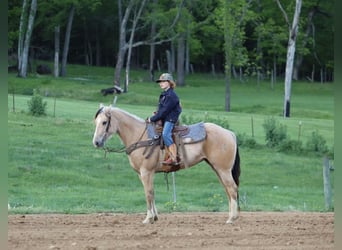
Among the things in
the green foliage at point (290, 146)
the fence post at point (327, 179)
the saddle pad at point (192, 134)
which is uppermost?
the saddle pad at point (192, 134)

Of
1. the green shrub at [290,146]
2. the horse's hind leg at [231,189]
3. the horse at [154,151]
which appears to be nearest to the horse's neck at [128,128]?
the horse at [154,151]

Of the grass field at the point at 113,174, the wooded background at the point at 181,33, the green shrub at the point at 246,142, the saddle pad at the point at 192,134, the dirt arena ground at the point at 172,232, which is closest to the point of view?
the dirt arena ground at the point at 172,232

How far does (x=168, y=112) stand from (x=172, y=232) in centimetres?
207

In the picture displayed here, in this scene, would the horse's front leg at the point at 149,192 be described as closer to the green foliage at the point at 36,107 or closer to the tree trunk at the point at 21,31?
the green foliage at the point at 36,107

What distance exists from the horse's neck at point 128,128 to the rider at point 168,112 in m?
0.38

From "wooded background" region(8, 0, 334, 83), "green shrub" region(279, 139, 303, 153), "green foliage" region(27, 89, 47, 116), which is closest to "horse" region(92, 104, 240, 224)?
"green shrub" region(279, 139, 303, 153)

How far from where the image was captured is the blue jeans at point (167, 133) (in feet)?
40.5

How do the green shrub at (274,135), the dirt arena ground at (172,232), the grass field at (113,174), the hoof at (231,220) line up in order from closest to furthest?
the dirt arena ground at (172,232), the hoof at (231,220), the grass field at (113,174), the green shrub at (274,135)

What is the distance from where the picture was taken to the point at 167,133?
12.3 m

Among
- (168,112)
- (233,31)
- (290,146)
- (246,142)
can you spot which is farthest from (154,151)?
(233,31)

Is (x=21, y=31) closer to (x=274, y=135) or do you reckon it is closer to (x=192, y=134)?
(x=274, y=135)

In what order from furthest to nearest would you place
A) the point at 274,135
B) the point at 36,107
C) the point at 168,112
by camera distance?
1. the point at 36,107
2. the point at 274,135
3. the point at 168,112

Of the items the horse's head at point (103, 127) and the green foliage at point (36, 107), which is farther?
the green foliage at point (36, 107)

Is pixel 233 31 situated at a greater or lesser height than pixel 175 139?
greater
